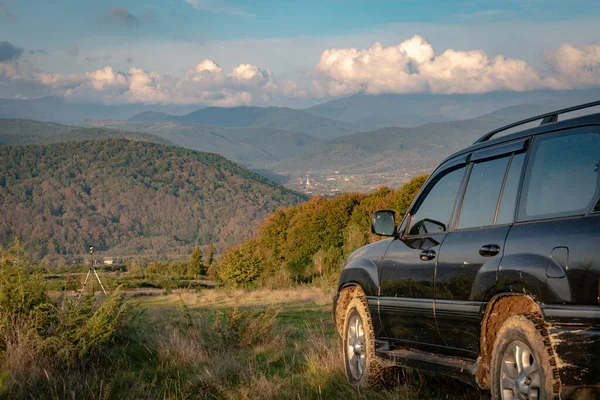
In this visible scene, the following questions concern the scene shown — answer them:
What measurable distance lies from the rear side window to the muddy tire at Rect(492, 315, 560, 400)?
667 millimetres

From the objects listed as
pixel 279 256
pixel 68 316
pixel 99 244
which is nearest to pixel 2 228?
pixel 99 244

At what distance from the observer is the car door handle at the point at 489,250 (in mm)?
5012

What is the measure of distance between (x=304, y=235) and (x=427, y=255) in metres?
68.0

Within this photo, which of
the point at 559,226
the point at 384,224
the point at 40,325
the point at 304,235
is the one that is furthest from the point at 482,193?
the point at 304,235

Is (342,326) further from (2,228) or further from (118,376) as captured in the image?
(2,228)

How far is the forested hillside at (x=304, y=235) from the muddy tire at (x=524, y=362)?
162 ft

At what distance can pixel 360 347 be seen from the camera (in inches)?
290

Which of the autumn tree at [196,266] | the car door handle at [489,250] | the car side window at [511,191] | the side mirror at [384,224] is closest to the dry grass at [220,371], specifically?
the side mirror at [384,224]

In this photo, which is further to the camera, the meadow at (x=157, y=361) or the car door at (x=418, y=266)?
the meadow at (x=157, y=361)

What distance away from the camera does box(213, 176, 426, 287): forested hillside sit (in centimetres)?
5886

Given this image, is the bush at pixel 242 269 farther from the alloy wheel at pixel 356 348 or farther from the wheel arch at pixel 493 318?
the wheel arch at pixel 493 318

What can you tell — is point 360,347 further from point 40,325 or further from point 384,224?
point 40,325

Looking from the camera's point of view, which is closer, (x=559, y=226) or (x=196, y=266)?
(x=559, y=226)

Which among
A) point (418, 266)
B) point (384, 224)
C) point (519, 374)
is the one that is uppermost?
point (384, 224)
